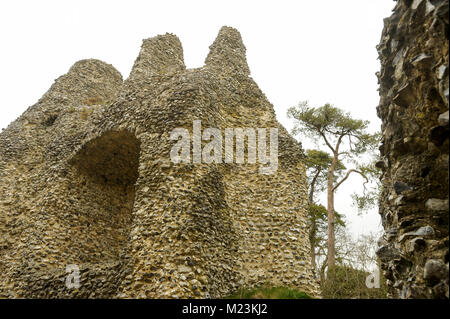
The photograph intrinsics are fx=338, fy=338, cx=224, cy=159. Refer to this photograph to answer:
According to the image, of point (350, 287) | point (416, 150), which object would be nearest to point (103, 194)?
point (350, 287)

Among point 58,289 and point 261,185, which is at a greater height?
point 261,185

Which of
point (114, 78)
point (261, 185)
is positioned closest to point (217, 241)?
point (261, 185)

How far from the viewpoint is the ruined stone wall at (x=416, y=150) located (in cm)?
398

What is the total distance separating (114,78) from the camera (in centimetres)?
1841

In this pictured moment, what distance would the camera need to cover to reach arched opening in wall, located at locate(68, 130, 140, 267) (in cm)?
1115

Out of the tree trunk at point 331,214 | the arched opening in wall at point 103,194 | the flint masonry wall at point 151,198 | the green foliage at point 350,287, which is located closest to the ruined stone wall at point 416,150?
the flint masonry wall at point 151,198

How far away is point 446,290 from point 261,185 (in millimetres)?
6984

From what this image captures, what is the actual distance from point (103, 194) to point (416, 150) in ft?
34.4

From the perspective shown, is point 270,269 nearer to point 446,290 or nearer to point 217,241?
point 217,241

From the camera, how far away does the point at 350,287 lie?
1167 cm

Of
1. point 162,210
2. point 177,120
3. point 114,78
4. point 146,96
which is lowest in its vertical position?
point 162,210

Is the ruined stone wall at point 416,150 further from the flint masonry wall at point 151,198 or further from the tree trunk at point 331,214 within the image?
the tree trunk at point 331,214

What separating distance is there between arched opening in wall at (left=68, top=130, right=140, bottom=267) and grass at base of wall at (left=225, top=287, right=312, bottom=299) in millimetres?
4550

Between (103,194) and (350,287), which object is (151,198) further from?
(350,287)
